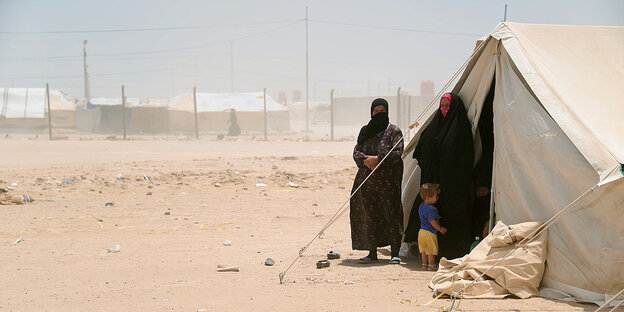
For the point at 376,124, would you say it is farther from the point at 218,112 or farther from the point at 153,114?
the point at 153,114

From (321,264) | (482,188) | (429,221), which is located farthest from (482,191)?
(321,264)

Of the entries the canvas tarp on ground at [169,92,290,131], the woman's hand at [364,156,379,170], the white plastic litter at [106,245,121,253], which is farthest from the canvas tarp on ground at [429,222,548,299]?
the canvas tarp on ground at [169,92,290,131]

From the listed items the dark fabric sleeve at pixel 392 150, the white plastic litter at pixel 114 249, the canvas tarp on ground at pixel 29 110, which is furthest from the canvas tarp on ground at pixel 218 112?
the dark fabric sleeve at pixel 392 150

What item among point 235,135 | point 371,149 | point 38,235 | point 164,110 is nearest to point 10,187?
point 38,235

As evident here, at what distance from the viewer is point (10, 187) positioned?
10.7 m

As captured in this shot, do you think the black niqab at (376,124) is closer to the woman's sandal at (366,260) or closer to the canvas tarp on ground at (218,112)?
the woman's sandal at (366,260)

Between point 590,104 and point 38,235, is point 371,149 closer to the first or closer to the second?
point 590,104

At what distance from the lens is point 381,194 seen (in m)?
5.82

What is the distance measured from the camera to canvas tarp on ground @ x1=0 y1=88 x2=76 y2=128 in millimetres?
31688

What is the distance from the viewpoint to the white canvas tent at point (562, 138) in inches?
164

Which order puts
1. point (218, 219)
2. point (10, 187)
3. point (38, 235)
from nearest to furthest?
1. point (38, 235)
2. point (218, 219)
3. point (10, 187)

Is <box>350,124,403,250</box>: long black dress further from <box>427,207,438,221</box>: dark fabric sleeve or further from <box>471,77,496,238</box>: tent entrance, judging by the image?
<box>471,77,496,238</box>: tent entrance

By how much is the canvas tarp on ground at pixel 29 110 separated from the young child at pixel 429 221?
3002 centimetres

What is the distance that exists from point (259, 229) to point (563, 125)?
454 centimetres
